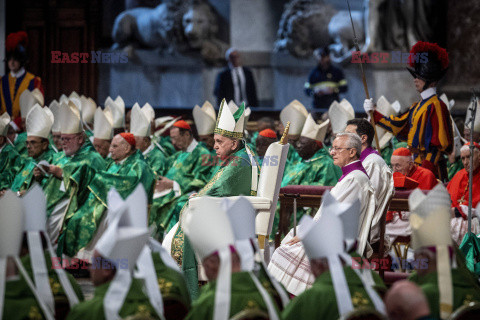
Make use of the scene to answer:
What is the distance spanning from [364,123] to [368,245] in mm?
1207

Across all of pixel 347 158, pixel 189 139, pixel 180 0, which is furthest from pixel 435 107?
pixel 180 0

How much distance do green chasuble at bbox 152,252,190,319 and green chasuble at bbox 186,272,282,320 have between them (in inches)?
13.7

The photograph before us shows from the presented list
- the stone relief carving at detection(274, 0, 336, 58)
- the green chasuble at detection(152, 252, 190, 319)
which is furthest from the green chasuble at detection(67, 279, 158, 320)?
the stone relief carving at detection(274, 0, 336, 58)

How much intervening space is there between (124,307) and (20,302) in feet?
1.49

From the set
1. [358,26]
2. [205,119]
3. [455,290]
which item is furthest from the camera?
[358,26]

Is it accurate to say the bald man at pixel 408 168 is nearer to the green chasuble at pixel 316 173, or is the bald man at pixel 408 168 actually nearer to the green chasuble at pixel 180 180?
the green chasuble at pixel 316 173

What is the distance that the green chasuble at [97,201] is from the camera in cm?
806

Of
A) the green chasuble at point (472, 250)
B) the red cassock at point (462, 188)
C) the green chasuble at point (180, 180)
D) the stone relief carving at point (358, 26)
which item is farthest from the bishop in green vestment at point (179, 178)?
the stone relief carving at point (358, 26)

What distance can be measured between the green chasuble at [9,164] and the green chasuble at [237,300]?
5530 mm

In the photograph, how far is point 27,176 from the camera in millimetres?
8352

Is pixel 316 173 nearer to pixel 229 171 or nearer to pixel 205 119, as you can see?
pixel 205 119

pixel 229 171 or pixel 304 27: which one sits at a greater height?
pixel 304 27

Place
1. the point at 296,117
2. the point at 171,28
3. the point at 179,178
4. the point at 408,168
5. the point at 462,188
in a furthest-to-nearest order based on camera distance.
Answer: the point at 171,28, the point at 179,178, the point at 296,117, the point at 462,188, the point at 408,168

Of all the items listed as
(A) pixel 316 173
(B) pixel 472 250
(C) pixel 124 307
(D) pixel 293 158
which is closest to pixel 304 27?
(D) pixel 293 158
